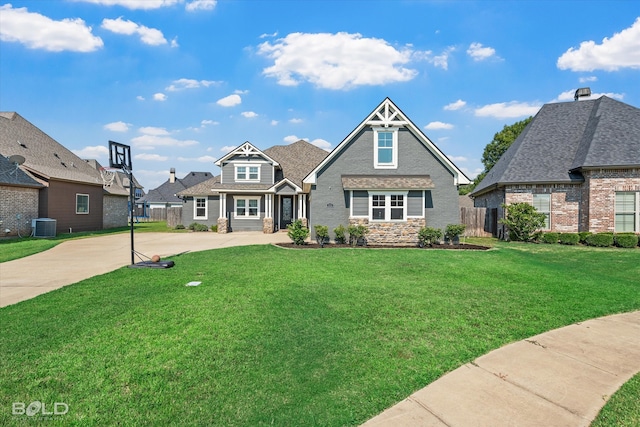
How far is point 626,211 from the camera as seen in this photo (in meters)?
16.1

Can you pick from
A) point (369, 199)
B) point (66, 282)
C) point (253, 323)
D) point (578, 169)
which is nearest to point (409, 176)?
point (369, 199)

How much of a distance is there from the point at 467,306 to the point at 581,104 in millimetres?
22274

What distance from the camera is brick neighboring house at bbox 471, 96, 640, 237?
52.7 ft

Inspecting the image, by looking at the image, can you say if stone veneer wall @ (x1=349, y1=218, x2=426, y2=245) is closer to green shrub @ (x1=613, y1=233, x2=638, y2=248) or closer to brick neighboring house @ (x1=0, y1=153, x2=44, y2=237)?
green shrub @ (x1=613, y1=233, x2=638, y2=248)

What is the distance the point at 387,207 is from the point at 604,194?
11.4 metres

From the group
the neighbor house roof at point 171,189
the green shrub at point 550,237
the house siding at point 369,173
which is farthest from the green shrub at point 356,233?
the neighbor house roof at point 171,189

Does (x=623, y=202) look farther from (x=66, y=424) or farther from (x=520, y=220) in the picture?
(x=66, y=424)

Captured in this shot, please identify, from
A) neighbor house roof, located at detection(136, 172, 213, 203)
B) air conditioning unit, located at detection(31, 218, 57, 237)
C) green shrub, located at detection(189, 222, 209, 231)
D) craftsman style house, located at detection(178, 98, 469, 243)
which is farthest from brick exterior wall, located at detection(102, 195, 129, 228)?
neighbor house roof, located at detection(136, 172, 213, 203)

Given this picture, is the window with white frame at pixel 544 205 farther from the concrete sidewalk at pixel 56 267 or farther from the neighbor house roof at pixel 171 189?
the neighbor house roof at pixel 171 189

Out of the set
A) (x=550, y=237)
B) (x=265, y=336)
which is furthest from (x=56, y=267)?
(x=550, y=237)

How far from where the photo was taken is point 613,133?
1727 cm

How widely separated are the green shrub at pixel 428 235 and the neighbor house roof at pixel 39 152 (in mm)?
21884

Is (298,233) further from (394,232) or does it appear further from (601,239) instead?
(601,239)

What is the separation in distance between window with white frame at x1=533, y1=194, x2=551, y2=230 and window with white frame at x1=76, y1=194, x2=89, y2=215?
2903 cm
